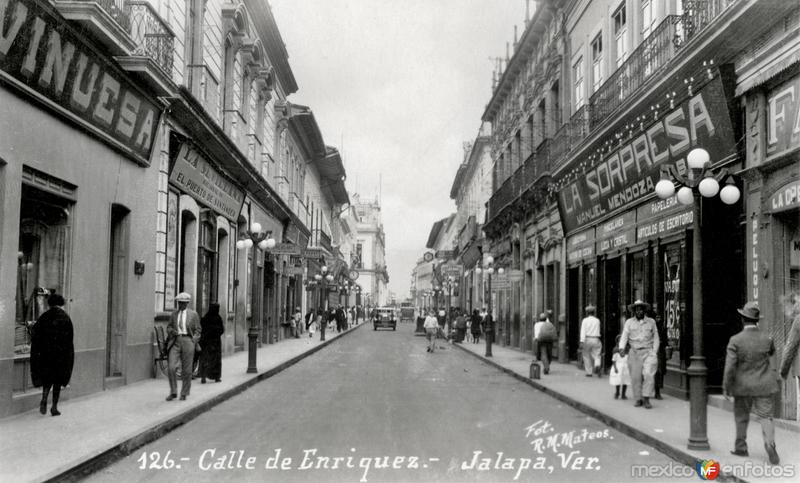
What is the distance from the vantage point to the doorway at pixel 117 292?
1420 centimetres

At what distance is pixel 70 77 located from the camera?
37.5ft

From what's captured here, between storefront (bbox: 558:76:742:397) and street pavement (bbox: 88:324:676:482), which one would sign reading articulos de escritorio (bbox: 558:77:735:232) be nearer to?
storefront (bbox: 558:76:742:397)

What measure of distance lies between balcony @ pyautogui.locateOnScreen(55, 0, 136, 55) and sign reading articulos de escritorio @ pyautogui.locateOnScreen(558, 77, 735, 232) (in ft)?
26.5

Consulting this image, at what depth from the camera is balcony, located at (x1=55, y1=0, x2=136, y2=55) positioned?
35.7ft

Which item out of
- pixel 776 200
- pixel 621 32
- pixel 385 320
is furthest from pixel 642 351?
pixel 385 320

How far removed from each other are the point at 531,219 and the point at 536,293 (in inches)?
104

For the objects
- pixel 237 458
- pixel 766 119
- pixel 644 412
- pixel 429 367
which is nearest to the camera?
pixel 237 458

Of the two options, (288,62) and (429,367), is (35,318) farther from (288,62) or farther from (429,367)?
(288,62)

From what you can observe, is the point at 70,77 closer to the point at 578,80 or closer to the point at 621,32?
the point at 621,32

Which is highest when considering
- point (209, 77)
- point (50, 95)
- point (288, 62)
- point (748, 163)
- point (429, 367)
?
point (288, 62)

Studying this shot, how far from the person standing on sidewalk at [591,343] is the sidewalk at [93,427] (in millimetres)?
7550

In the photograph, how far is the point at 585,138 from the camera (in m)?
19.0

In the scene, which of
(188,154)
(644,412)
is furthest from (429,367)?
(644,412)

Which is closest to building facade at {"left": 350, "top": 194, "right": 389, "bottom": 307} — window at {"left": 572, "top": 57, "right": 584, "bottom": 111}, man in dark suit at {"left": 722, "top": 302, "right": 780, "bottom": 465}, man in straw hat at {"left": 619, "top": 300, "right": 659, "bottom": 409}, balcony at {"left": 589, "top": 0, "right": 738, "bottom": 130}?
window at {"left": 572, "top": 57, "right": 584, "bottom": 111}
